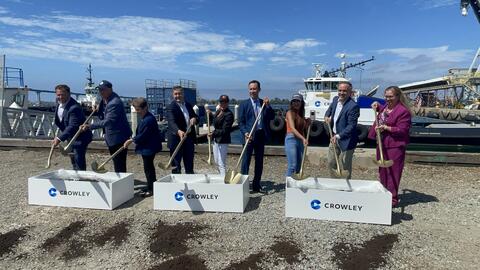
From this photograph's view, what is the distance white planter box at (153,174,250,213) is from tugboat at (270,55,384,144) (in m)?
9.47

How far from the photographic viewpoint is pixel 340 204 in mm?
4562

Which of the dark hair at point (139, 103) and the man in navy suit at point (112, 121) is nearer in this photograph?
A: the dark hair at point (139, 103)

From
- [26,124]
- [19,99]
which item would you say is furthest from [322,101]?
[19,99]

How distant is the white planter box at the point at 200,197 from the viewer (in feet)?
16.2

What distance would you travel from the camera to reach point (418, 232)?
4.29m

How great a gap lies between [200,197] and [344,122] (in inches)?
88.1

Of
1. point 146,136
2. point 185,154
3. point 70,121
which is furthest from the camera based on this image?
point 185,154

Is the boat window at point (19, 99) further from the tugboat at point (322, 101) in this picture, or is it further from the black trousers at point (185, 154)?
the black trousers at point (185, 154)

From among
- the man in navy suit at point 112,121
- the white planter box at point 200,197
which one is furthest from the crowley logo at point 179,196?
the man in navy suit at point 112,121

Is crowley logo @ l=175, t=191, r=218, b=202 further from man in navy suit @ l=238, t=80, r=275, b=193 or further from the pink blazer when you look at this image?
the pink blazer

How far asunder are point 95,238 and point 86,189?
1.09 metres

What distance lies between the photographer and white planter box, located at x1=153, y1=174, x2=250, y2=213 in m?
4.94

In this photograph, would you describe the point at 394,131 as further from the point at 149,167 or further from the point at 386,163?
the point at 149,167

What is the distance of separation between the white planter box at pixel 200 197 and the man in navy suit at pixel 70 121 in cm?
168
